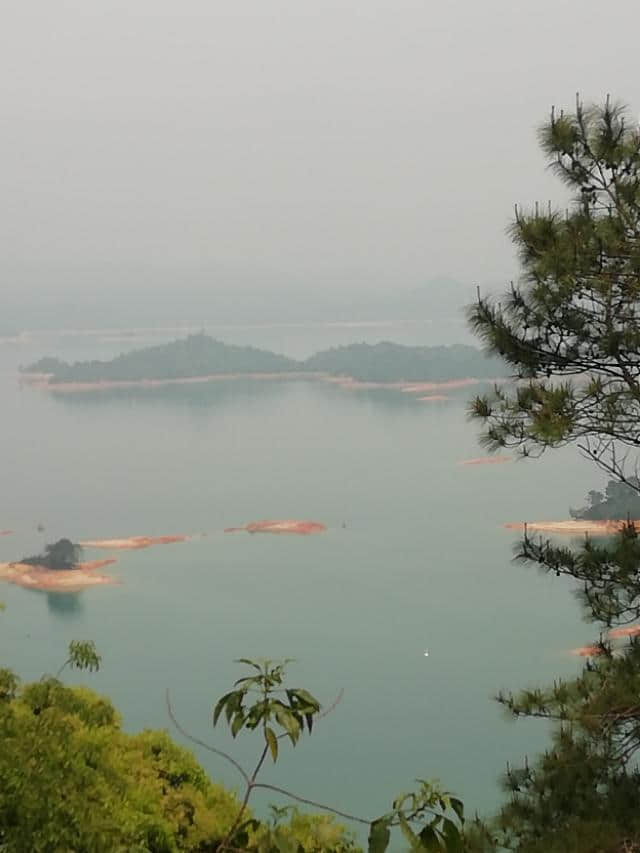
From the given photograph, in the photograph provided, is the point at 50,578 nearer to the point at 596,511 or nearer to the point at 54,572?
the point at 54,572

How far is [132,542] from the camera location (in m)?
11.0

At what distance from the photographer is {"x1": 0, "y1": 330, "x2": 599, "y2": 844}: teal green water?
26.5 feet

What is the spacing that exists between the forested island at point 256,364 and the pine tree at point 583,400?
1248cm

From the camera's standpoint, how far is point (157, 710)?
27.1 ft

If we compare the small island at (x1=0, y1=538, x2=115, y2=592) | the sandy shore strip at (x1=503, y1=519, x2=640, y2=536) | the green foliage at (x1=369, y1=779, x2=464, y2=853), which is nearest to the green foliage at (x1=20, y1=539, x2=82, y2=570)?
the small island at (x1=0, y1=538, x2=115, y2=592)

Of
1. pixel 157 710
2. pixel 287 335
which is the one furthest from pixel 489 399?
pixel 287 335

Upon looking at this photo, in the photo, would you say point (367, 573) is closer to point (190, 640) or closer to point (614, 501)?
point (190, 640)

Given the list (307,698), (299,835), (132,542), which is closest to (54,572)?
(132,542)

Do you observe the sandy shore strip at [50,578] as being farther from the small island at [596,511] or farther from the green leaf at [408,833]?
the green leaf at [408,833]

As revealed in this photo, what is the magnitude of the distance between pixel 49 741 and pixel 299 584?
30.6 ft

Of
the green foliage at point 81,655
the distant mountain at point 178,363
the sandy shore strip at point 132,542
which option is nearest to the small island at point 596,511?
the sandy shore strip at point 132,542

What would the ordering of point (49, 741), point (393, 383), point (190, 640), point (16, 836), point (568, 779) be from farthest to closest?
1. point (393, 383)
2. point (190, 640)
3. point (568, 779)
4. point (49, 741)
5. point (16, 836)

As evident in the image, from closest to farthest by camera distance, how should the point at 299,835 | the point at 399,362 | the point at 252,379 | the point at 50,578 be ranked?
the point at 299,835 < the point at 50,578 < the point at 399,362 < the point at 252,379

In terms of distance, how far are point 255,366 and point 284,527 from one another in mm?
5635
